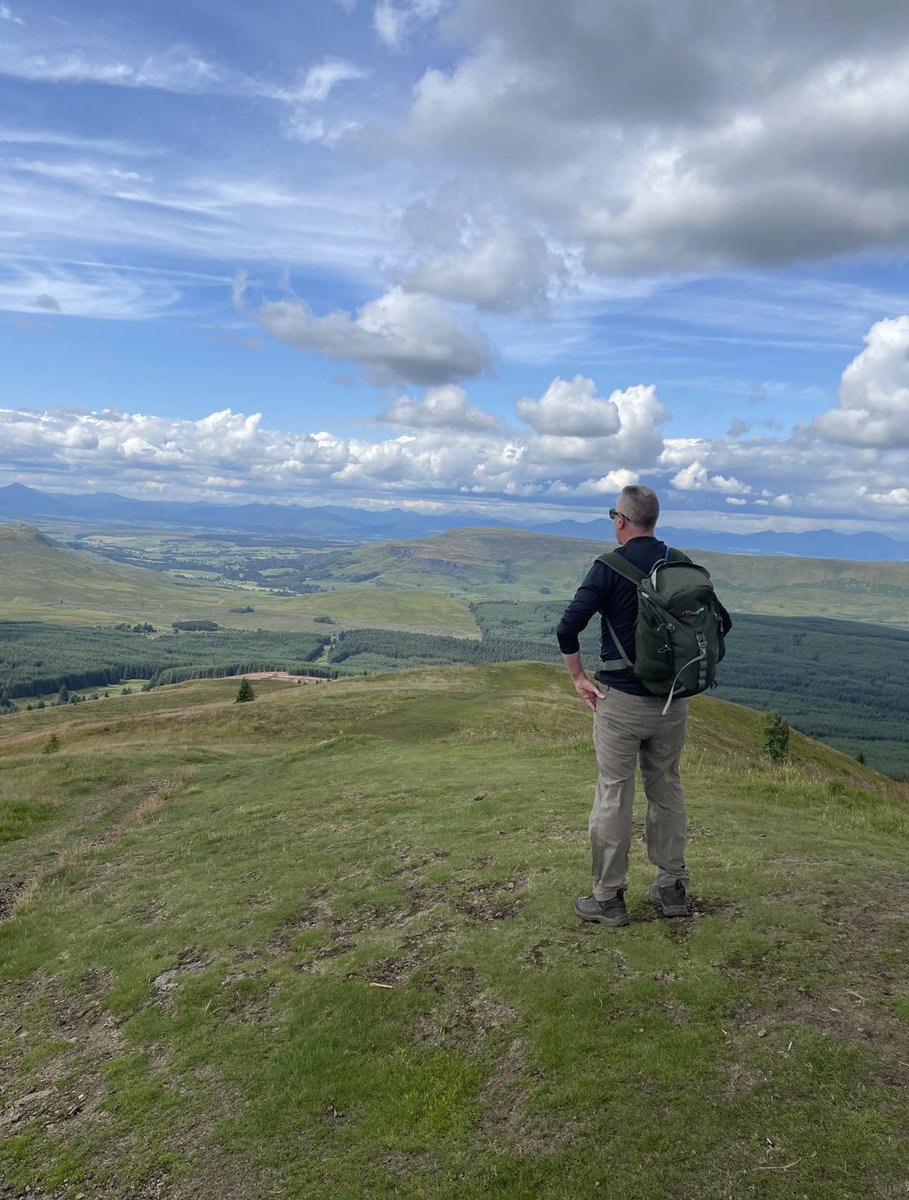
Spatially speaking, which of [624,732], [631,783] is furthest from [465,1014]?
[624,732]

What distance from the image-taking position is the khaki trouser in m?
9.87

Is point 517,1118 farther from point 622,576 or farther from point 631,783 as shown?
point 622,576

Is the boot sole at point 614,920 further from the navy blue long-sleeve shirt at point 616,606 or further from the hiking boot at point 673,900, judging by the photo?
the navy blue long-sleeve shirt at point 616,606

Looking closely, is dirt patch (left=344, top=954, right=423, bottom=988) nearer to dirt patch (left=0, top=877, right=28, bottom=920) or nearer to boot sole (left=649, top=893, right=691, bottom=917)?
boot sole (left=649, top=893, right=691, bottom=917)

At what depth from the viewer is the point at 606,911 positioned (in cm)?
1027

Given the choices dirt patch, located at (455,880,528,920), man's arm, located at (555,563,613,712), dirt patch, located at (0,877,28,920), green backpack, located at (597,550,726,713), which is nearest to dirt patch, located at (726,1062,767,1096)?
green backpack, located at (597,550,726,713)

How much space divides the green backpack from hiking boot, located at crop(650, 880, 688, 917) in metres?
3.01

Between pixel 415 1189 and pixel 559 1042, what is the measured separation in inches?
85.1

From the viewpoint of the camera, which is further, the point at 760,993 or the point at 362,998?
the point at 362,998

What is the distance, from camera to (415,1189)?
627cm

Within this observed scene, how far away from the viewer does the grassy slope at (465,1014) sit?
21.0 ft

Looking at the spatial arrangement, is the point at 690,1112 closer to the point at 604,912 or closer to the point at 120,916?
the point at 604,912

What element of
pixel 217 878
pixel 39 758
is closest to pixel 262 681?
pixel 39 758

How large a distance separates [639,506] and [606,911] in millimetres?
5992
